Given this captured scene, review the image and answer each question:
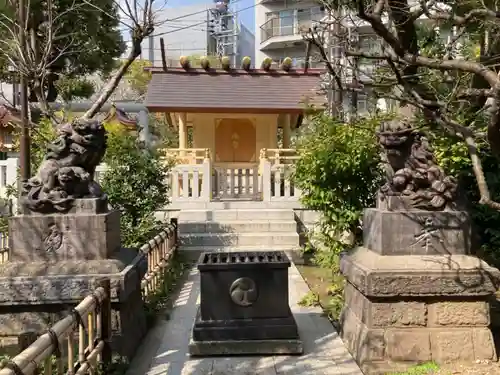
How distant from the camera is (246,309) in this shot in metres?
4.96

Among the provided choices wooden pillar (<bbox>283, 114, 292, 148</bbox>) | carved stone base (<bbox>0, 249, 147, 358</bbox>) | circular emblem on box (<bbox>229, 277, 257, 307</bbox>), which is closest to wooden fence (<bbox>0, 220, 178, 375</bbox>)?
carved stone base (<bbox>0, 249, 147, 358</bbox>)

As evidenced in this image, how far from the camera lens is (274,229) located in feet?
38.0

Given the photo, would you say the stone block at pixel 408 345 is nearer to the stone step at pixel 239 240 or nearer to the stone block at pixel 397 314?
the stone block at pixel 397 314

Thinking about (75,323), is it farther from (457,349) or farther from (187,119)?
(187,119)

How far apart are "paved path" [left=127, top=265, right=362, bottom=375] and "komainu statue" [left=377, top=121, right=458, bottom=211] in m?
1.69

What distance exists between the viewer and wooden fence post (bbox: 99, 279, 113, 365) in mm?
4133

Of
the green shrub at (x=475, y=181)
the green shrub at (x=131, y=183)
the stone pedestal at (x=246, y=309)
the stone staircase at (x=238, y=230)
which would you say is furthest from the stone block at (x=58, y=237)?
the stone staircase at (x=238, y=230)

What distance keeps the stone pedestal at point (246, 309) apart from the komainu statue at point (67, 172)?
4.62 feet

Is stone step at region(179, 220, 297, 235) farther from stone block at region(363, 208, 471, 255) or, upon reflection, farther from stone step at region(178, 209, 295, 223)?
stone block at region(363, 208, 471, 255)

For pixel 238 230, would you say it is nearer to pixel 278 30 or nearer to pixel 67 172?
pixel 67 172

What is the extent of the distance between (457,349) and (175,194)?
944 centimetres

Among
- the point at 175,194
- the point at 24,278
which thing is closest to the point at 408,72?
the point at 24,278

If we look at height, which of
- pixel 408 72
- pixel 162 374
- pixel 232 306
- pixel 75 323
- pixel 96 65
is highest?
pixel 96 65

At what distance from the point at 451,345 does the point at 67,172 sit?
3818mm
